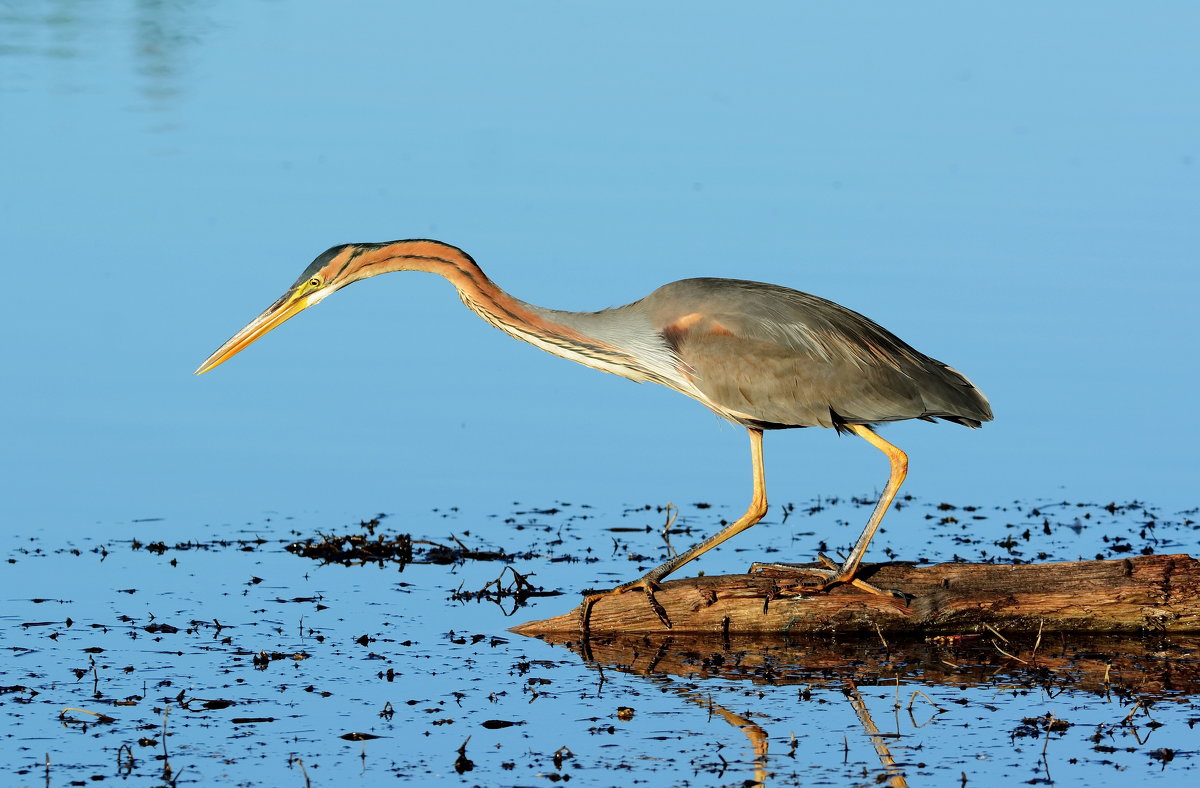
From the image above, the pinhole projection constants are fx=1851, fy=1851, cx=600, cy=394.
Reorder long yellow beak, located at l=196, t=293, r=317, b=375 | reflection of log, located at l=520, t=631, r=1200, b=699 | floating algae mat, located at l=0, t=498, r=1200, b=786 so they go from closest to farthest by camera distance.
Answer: floating algae mat, located at l=0, t=498, r=1200, b=786 < reflection of log, located at l=520, t=631, r=1200, b=699 < long yellow beak, located at l=196, t=293, r=317, b=375

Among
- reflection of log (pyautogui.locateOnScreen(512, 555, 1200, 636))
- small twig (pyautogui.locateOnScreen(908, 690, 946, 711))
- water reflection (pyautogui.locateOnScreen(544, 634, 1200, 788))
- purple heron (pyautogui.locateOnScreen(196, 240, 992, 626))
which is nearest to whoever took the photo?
water reflection (pyautogui.locateOnScreen(544, 634, 1200, 788))

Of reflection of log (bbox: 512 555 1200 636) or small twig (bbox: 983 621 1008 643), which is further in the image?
reflection of log (bbox: 512 555 1200 636)

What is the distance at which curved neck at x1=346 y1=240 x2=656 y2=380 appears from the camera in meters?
8.83

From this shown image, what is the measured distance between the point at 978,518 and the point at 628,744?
4.38 m

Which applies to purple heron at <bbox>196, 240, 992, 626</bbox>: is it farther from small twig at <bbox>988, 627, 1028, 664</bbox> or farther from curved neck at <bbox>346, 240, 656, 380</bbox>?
small twig at <bbox>988, 627, 1028, 664</bbox>

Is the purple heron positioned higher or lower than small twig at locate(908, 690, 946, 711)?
higher

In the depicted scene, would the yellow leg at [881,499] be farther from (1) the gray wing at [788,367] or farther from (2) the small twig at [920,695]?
(2) the small twig at [920,695]

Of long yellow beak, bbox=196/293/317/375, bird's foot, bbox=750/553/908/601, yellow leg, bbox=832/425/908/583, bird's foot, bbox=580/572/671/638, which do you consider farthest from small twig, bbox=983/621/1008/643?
long yellow beak, bbox=196/293/317/375

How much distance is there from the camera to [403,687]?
7672 millimetres

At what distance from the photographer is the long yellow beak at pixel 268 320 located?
8.96 m

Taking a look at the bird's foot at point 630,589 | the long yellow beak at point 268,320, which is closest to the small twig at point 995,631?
the bird's foot at point 630,589

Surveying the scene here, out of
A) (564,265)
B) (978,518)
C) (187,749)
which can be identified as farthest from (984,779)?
(564,265)

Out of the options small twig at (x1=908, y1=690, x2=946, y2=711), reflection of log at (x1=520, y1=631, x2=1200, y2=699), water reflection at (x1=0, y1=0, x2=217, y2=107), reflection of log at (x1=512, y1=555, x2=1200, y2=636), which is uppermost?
water reflection at (x1=0, y1=0, x2=217, y2=107)

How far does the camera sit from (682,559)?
28.7 feet
